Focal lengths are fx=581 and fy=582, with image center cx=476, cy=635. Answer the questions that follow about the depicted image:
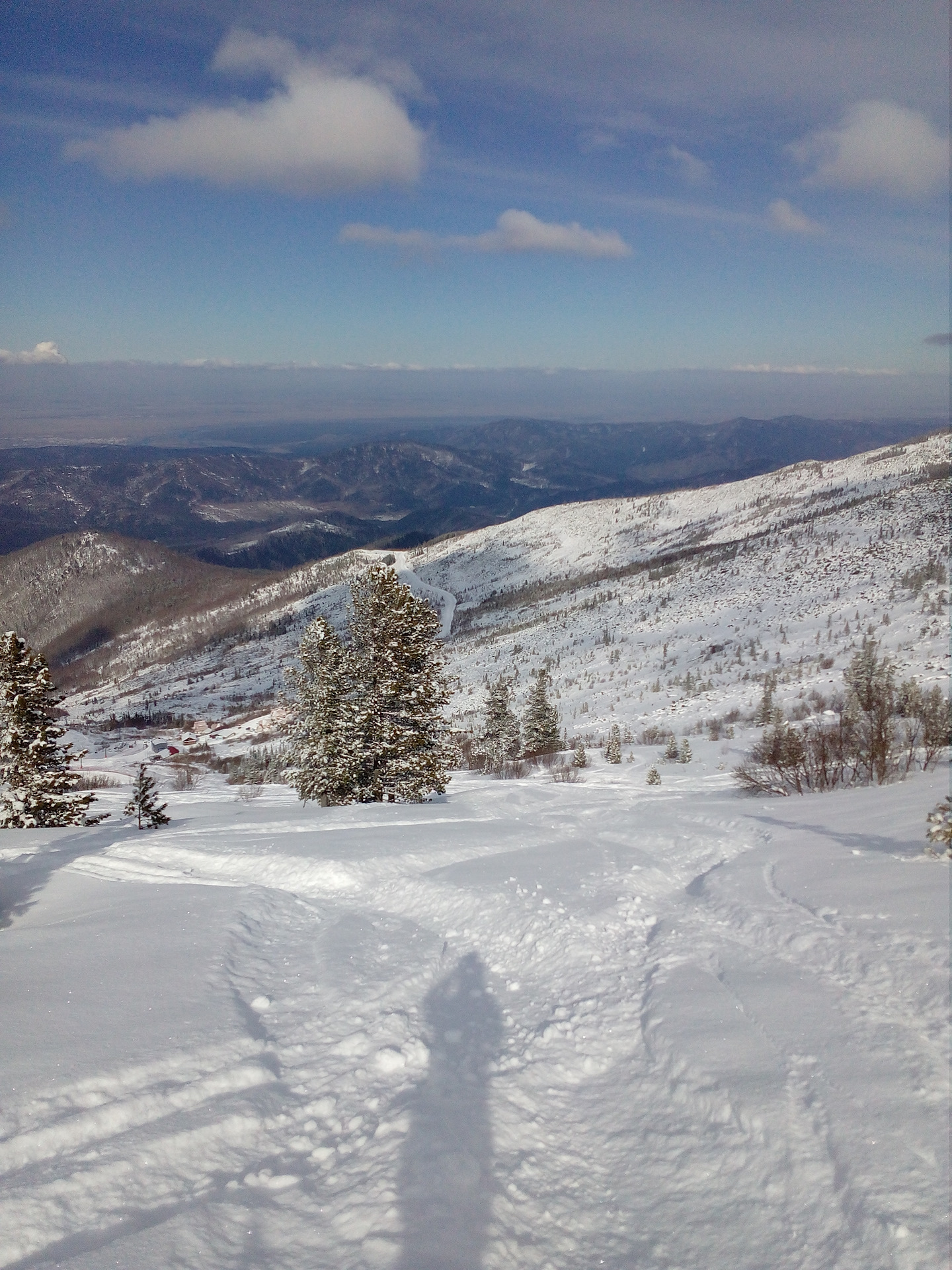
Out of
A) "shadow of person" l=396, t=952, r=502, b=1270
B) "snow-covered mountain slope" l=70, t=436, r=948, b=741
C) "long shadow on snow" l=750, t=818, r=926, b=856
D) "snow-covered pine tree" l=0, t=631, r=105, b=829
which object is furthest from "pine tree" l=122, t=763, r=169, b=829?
"snow-covered mountain slope" l=70, t=436, r=948, b=741

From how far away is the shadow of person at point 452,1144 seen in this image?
319 centimetres

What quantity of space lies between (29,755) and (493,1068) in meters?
16.8

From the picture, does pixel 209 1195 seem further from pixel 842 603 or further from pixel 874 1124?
pixel 842 603

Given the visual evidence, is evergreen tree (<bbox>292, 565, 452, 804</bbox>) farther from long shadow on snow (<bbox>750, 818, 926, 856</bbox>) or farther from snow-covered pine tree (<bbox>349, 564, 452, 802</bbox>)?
long shadow on snow (<bbox>750, 818, 926, 856</bbox>)

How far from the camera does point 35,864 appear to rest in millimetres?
9422

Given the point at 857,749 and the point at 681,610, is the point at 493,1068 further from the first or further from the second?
the point at 681,610

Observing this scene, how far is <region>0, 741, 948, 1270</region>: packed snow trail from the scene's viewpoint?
3172 millimetres

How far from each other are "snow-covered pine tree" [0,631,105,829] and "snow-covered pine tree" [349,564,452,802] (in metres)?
7.74

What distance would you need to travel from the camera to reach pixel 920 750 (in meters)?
12.7

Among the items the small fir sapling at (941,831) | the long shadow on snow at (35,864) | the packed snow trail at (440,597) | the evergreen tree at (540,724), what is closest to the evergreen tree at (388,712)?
the long shadow on snow at (35,864)

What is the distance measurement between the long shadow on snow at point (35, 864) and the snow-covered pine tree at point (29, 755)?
3973mm

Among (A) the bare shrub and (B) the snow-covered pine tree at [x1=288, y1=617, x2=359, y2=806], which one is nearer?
(B) the snow-covered pine tree at [x1=288, y1=617, x2=359, y2=806]

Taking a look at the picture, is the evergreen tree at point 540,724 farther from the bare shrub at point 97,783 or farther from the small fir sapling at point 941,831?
the small fir sapling at point 941,831

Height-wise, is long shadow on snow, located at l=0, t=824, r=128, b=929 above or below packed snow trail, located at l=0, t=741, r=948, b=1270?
below
